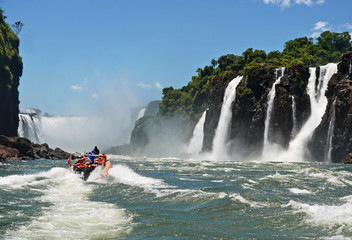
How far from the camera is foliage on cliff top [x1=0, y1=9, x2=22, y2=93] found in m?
76.6

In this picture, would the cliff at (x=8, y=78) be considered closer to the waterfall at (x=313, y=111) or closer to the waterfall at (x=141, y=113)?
the waterfall at (x=313, y=111)

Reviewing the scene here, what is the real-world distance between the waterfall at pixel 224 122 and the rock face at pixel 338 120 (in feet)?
73.8

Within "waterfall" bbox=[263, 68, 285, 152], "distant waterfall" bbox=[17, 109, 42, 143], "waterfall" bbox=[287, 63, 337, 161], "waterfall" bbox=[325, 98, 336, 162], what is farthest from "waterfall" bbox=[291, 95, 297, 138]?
"distant waterfall" bbox=[17, 109, 42, 143]

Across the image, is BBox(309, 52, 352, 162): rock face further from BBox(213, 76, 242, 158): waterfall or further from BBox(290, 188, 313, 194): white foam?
BBox(290, 188, 313, 194): white foam

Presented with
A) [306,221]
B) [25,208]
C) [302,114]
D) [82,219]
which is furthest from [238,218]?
[302,114]

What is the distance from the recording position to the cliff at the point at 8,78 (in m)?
76.6

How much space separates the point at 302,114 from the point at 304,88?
13.4 ft

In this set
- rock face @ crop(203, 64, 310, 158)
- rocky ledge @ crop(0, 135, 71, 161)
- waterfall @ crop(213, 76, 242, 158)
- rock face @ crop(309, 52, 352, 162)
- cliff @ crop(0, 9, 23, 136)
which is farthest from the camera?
waterfall @ crop(213, 76, 242, 158)

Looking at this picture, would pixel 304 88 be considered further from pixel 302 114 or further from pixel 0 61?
pixel 0 61

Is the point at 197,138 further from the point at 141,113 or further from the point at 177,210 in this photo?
the point at 141,113

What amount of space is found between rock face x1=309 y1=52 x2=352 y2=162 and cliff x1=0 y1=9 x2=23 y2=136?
54352 millimetres

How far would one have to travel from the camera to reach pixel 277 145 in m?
63.8

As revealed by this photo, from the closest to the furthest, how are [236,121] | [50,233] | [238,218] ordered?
[50,233], [238,218], [236,121]

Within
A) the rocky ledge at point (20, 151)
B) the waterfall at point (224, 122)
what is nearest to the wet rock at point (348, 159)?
the waterfall at point (224, 122)
